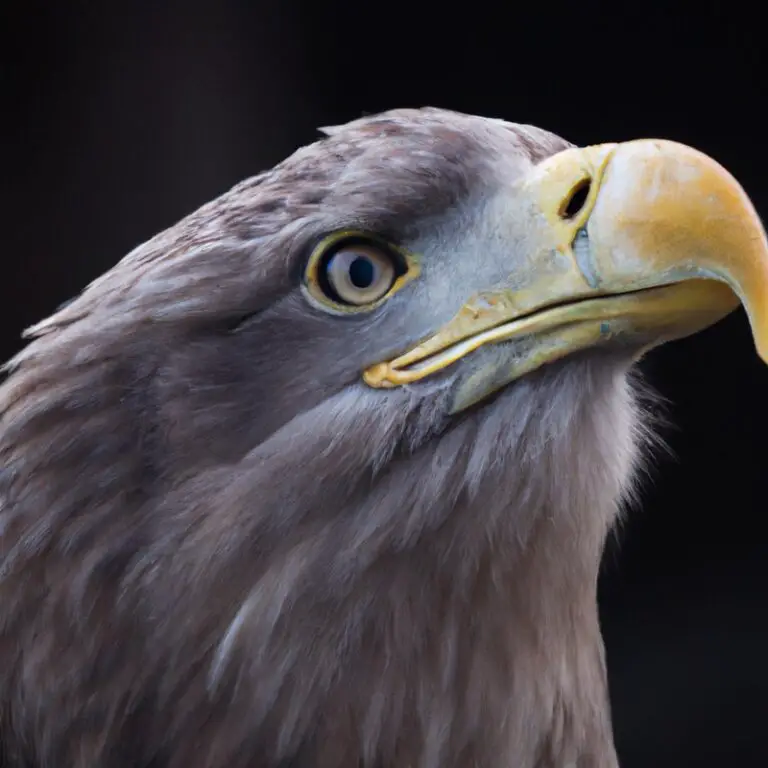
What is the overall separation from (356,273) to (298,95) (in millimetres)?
1205

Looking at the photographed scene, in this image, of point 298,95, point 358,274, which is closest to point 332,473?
point 358,274

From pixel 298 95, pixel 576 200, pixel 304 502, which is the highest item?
pixel 298 95

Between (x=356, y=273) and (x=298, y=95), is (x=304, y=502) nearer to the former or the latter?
(x=356, y=273)

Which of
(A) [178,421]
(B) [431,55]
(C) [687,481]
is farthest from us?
(C) [687,481]

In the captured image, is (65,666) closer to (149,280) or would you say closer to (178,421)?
(178,421)

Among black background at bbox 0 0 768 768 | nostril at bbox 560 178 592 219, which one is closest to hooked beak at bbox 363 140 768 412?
nostril at bbox 560 178 592 219

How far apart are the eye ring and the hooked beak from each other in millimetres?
66

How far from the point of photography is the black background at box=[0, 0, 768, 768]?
2.01 metres

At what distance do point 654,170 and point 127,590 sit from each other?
0.59 metres

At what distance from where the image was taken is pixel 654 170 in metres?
0.86

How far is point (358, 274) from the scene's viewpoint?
0.96 metres

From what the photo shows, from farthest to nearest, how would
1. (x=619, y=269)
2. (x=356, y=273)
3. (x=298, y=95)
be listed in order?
(x=298, y=95) < (x=356, y=273) < (x=619, y=269)

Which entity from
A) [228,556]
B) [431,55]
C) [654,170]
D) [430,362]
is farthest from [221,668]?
[431,55]

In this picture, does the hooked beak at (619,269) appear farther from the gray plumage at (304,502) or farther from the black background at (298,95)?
the black background at (298,95)
